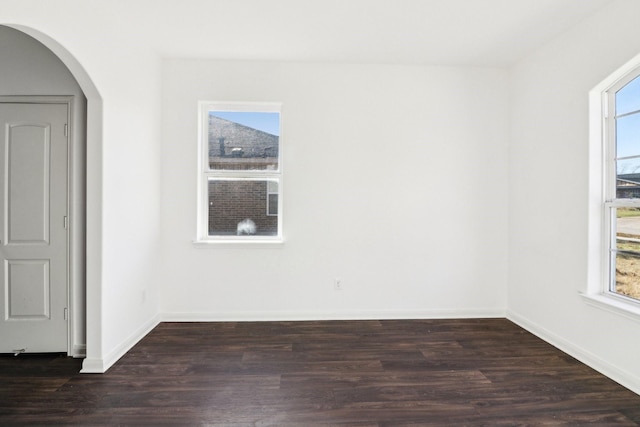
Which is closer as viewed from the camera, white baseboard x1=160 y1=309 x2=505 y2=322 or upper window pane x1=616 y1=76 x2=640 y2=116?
upper window pane x1=616 y1=76 x2=640 y2=116

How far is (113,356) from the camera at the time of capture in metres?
2.52

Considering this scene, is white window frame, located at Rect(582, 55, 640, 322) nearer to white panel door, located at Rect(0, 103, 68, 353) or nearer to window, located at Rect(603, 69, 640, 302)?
window, located at Rect(603, 69, 640, 302)

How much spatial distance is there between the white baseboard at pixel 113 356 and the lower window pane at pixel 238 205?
3.64 feet

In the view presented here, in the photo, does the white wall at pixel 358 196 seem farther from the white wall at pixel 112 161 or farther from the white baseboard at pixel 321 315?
the white wall at pixel 112 161

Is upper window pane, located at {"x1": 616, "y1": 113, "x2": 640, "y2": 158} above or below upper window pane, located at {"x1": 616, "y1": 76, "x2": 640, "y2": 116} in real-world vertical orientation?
below

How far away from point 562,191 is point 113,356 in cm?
390

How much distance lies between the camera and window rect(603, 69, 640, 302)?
92.7 inches

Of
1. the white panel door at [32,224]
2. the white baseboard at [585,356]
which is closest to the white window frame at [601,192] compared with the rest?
the white baseboard at [585,356]

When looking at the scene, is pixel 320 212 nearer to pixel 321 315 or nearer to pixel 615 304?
pixel 321 315

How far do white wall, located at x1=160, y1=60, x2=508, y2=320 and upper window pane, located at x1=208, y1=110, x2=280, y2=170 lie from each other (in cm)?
17

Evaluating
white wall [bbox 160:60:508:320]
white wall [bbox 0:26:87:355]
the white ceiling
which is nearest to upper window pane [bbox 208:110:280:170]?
white wall [bbox 160:60:508:320]

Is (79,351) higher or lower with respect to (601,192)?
lower

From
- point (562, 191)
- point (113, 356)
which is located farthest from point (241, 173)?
point (562, 191)

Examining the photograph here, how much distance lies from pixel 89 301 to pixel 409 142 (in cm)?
317
